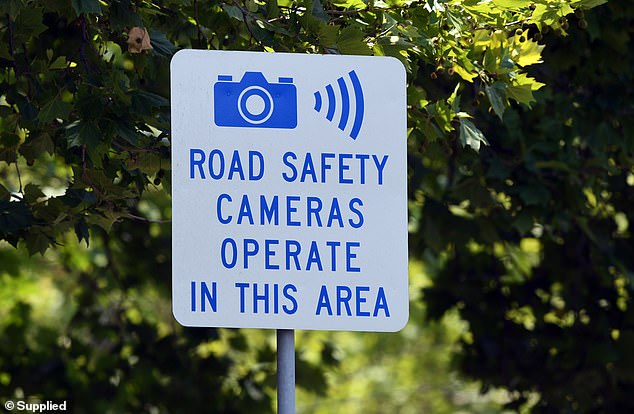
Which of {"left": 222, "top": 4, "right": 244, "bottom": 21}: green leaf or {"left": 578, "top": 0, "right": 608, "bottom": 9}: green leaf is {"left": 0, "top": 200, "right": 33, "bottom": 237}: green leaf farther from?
{"left": 578, "top": 0, "right": 608, "bottom": 9}: green leaf

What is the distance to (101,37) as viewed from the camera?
4.20m

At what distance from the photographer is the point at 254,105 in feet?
8.89

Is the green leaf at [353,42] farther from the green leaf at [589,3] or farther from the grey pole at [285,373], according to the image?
the grey pole at [285,373]

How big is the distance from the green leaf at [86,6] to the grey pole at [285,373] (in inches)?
53.0

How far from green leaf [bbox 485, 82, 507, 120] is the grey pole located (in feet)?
4.65

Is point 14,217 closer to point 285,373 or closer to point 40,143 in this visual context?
point 40,143

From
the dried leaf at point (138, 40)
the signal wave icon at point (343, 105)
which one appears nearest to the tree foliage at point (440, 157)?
the dried leaf at point (138, 40)

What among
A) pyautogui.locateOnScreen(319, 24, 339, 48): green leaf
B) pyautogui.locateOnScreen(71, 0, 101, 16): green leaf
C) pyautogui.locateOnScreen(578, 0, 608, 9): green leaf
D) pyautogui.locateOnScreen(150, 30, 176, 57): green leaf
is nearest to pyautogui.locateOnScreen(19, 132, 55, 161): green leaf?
pyautogui.locateOnScreen(150, 30, 176, 57): green leaf

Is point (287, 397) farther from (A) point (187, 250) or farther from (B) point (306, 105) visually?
(B) point (306, 105)

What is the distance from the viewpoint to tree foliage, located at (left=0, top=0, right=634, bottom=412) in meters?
3.91

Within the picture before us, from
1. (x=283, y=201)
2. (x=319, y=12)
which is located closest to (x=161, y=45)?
(x=319, y=12)

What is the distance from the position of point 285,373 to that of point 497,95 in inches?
60.5

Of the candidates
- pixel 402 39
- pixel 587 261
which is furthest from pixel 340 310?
pixel 587 261

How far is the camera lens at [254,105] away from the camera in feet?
8.88
